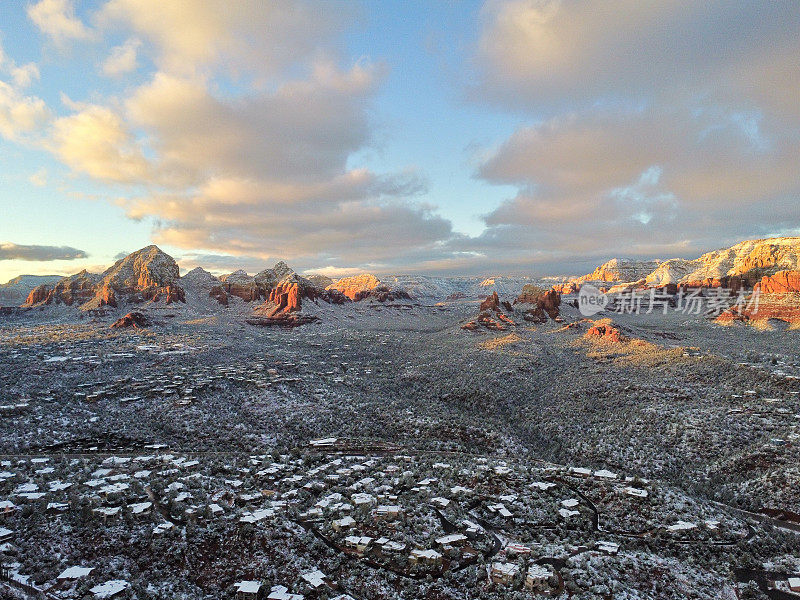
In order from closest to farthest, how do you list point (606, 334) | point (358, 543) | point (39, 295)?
1. point (358, 543)
2. point (606, 334)
3. point (39, 295)

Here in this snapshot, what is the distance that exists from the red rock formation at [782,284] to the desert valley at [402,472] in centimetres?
9212

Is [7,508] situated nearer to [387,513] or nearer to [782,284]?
[387,513]

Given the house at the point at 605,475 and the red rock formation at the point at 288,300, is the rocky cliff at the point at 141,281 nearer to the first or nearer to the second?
the red rock formation at the point at 288,300

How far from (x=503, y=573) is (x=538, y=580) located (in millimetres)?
1482

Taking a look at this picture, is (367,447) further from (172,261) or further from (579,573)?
(172,261)

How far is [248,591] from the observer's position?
15867 mm

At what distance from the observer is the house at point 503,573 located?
17344mm

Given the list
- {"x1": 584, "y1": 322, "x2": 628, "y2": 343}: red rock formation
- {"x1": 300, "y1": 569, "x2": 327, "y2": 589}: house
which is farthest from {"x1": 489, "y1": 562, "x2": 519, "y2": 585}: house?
{"x1": 584, "y1": 322, "x2": 628, "y2": 343}: red rock formation

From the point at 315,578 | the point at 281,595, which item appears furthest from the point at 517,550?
the point at 281,595

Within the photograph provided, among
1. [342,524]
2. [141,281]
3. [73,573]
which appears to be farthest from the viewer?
[141,281]

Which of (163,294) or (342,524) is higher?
(163,294)

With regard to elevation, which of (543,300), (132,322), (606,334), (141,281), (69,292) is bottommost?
(132,322)

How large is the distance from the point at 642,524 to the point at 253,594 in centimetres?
2204

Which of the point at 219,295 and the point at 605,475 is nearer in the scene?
the point at 605,475
